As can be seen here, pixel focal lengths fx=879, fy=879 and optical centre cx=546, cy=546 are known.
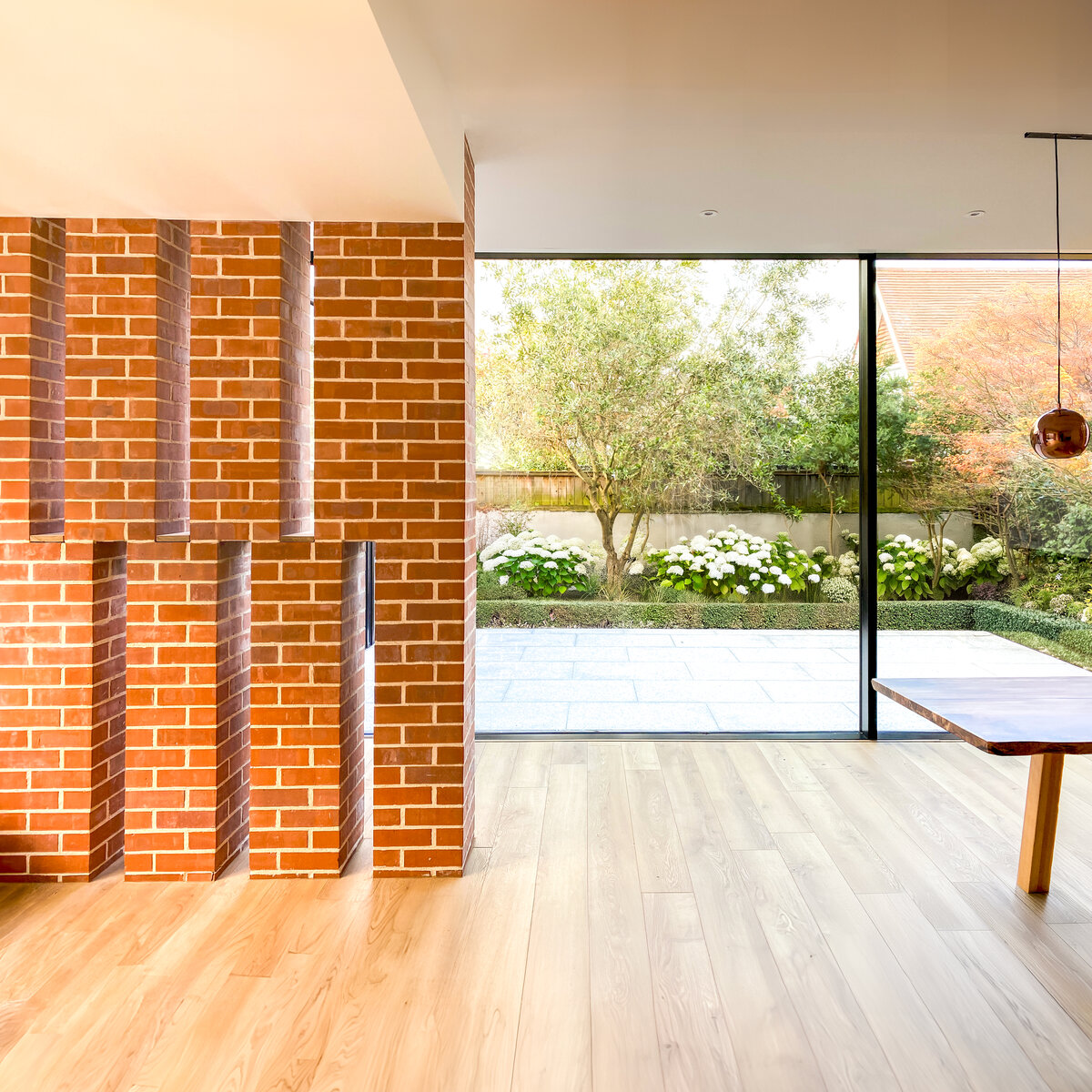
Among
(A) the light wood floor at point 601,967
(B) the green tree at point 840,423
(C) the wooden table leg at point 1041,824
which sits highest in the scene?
(B) the green tree at point 840,423

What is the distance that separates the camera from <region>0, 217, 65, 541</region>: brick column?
9.05 ft

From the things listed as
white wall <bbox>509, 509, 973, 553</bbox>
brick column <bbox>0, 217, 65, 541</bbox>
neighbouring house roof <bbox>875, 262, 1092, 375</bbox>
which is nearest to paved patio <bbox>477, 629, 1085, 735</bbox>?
white wall <bbox>509, 509, 973, 553</bbox>

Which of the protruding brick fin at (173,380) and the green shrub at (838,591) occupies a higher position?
the protruding brick fin at (173,380)

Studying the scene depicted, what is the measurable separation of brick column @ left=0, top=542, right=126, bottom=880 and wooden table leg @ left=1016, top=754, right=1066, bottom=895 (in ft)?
9.85

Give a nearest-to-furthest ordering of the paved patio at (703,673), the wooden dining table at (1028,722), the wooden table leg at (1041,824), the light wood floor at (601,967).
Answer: the light wood floor at (601,967), the wooden dining table at (1028,722), the wooden table leg at (1041,824), the paved patio at (703,673)

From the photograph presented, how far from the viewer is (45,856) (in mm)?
2830

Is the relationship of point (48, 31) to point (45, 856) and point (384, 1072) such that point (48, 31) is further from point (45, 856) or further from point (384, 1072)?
point (45, 856)

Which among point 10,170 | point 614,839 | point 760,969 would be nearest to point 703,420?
point 614,839

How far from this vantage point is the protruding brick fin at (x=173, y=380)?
2836 millimetres

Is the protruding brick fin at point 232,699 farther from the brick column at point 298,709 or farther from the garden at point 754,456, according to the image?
the garden at point 754,456

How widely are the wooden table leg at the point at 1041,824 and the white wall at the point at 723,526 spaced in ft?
6.21

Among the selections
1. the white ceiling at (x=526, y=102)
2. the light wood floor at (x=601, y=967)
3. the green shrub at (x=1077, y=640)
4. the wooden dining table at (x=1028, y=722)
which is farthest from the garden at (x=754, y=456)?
the wooden dining table at (x=1028, y=722)

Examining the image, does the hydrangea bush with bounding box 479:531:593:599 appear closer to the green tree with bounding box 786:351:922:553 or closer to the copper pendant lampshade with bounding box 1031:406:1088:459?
the green tree with bounding box 786:351:922:553

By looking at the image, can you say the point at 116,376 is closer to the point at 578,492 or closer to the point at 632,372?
the point at 578,492
